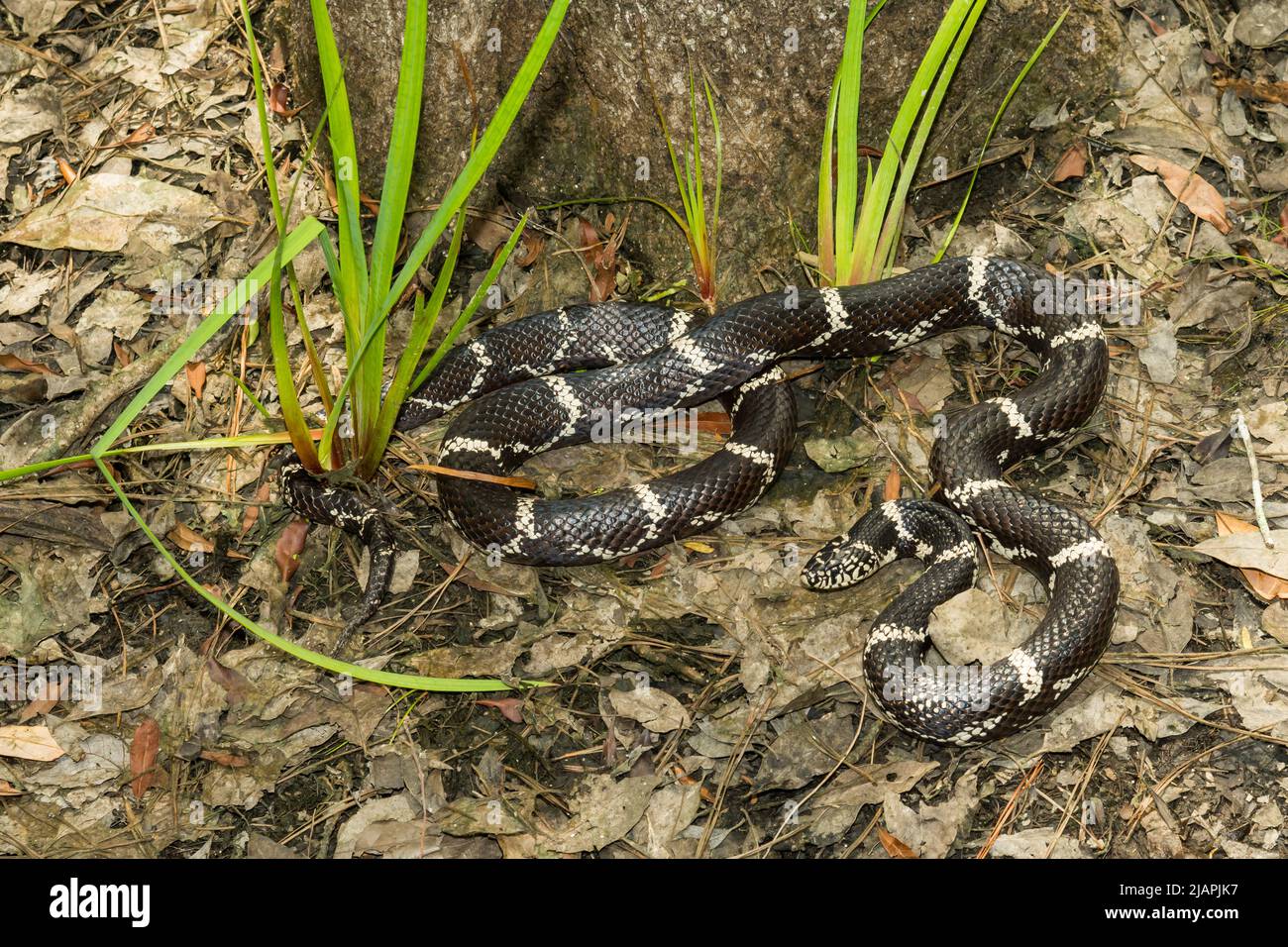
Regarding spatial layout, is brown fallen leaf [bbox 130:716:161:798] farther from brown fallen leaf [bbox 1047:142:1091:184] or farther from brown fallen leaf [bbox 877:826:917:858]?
brown fallen leaf [bbox 1047:142:1091:184]

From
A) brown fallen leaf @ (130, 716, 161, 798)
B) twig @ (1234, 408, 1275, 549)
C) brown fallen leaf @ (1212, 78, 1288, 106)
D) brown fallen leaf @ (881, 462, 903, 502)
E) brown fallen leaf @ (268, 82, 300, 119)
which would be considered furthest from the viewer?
brown fallen leaf @ (268, 82, 300, 119)

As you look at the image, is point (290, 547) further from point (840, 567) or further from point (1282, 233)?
point (1282, 233)

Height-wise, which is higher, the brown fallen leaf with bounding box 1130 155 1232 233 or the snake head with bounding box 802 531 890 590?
the brown fallen leaf with bounding box 1130 155 1232 233

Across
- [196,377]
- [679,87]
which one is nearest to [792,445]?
[679,87]

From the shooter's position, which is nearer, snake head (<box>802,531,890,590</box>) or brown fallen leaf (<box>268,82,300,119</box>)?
snake head (<box>802,531,890,590</box>)

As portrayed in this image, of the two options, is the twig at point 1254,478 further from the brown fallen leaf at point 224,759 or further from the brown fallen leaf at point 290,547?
the brown fallen leaf at point 224,759

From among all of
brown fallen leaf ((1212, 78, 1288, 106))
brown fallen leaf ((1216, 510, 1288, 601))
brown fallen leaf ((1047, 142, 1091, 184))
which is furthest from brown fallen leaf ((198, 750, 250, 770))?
brown fallen leaf ((1212, 78, 1288, 106))
